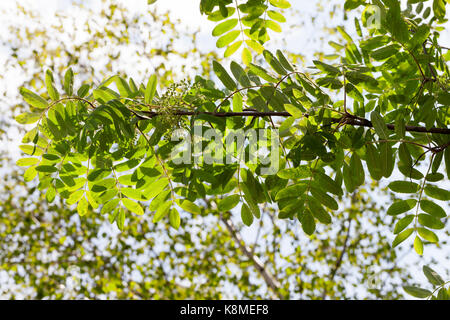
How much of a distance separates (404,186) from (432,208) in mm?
136

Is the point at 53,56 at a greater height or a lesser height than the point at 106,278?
greater

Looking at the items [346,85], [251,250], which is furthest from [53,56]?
[346,85]

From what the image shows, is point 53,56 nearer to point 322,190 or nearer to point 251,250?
point 251,250

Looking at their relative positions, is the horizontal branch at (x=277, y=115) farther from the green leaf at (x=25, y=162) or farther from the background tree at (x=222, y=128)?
the green leaf at (x=25, y=162)

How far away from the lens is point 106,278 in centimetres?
685

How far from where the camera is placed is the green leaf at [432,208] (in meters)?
1.60

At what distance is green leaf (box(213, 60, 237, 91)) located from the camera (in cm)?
145

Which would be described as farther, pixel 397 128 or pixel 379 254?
pixel 379 254

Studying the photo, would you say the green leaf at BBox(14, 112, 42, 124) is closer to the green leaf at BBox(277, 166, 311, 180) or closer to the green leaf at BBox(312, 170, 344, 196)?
the green leaf at BBox(277, 166, 311, 180)

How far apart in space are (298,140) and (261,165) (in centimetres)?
16

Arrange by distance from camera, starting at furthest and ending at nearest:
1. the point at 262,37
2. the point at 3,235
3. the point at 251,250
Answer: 1. the point at 3,235
2. the point at 251,250
3. the point at 262,37

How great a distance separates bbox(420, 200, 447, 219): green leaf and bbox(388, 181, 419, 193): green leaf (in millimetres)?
68

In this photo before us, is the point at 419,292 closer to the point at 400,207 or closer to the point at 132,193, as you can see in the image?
the point at 400,207

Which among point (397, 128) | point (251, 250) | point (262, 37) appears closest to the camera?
point (397, 128)
